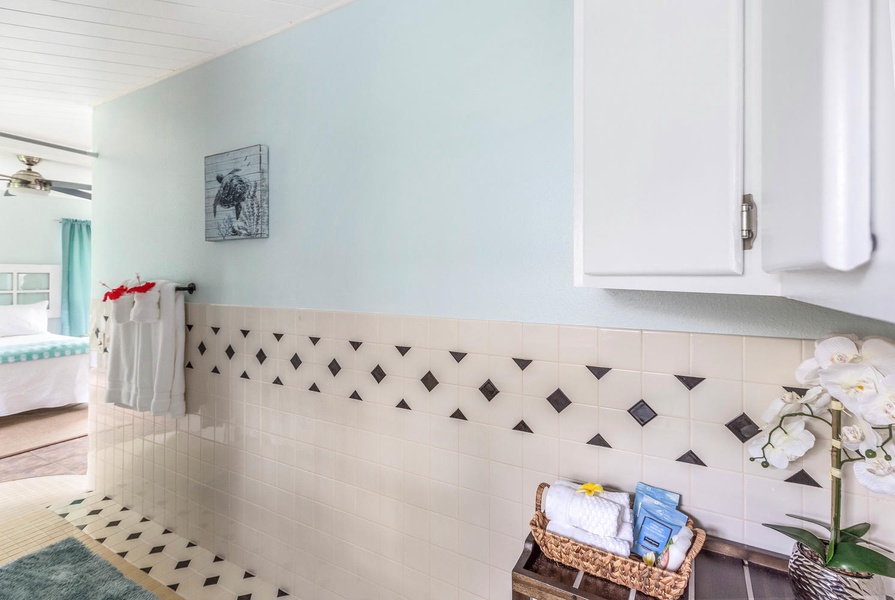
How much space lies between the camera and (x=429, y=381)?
4.42ft

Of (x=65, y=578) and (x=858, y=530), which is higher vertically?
(x=858, y=530)

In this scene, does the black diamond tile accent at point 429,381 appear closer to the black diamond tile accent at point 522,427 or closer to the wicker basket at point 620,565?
the black diamond tile accent at point 522,427

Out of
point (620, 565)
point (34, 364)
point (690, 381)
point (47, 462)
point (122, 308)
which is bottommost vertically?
point (47, 462)

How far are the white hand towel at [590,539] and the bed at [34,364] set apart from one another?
4.29 m

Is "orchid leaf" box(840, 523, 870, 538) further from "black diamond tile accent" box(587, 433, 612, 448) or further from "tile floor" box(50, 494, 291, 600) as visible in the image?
"tile floor" box(50, 494, 291, 600)

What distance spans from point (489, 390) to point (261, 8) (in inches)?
59.9

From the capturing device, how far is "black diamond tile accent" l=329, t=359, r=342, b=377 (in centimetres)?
155

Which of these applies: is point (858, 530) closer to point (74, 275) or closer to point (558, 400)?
point (558, 400)

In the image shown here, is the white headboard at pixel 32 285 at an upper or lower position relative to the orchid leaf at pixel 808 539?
upper

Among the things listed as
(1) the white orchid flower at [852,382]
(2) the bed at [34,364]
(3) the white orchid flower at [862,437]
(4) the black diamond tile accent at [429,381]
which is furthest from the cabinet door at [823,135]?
(2) the bed at [34,364]

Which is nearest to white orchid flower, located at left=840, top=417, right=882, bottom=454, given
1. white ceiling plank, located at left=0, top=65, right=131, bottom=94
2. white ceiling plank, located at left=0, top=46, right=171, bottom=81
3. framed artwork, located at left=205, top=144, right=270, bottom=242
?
framed artwork, located at left=205, top=144, right=270, bottom=242

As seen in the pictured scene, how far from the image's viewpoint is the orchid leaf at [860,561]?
70 cm

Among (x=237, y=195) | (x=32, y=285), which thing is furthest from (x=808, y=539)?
(x=32, y=285)

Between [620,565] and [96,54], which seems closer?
[620,565]
